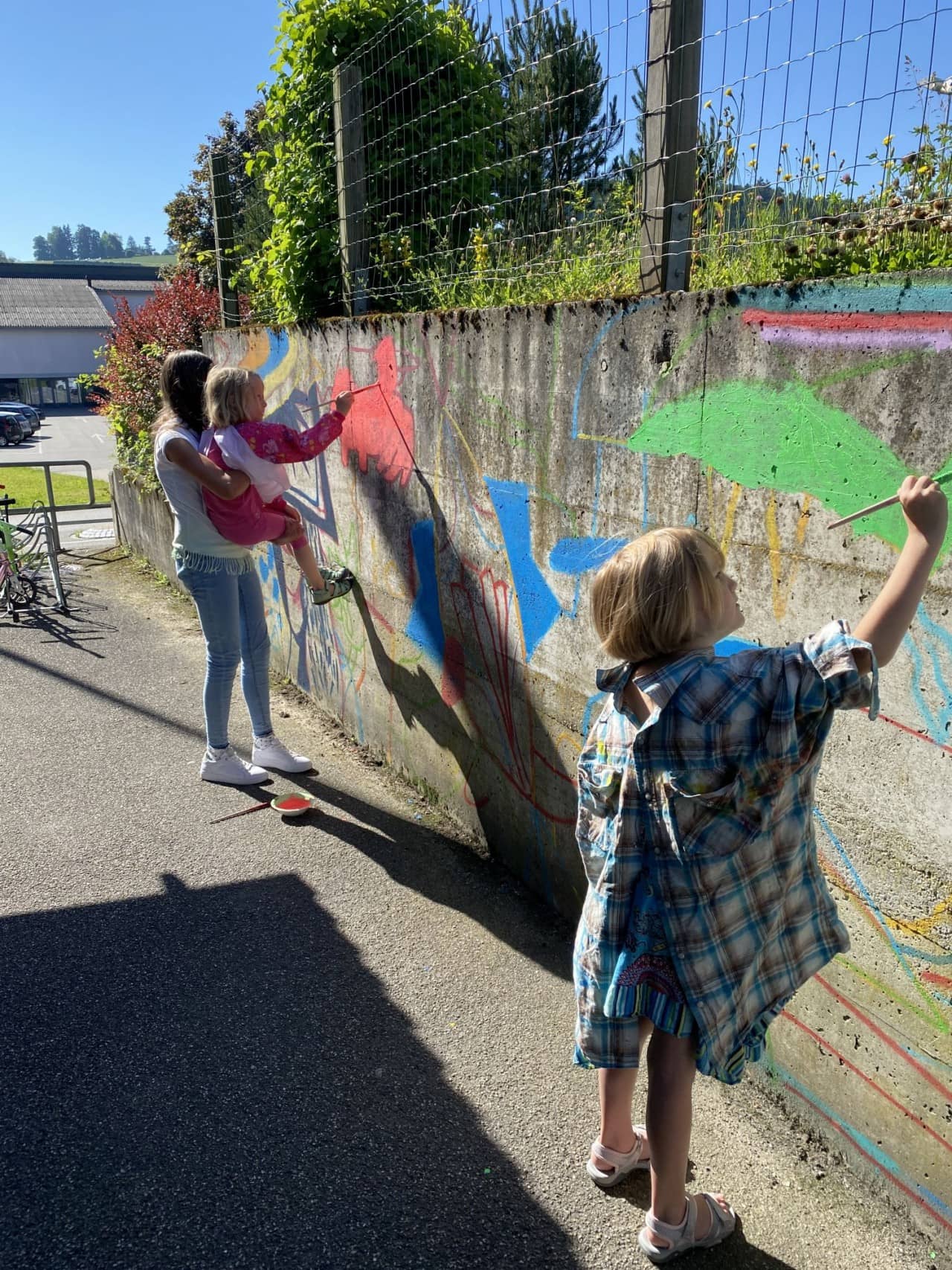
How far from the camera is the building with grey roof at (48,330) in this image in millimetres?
59125

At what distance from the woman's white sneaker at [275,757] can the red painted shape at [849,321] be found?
3102 mm

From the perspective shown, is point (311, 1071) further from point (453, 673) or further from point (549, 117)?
point (549, 117)

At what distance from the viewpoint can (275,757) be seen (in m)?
4.62

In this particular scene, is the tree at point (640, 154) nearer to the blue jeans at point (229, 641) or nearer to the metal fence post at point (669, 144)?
the metal fence post at point (669, 144)

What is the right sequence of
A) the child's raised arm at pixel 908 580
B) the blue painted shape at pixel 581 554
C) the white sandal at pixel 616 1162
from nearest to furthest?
the child's raised arm at pixel 908 580, the white sandal at pixel 616 1162, the blue painted shape at pixel 581 554

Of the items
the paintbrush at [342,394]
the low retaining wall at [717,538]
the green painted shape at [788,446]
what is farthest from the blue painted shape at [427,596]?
the green painted shape at [788,446]

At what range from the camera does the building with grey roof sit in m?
59.1

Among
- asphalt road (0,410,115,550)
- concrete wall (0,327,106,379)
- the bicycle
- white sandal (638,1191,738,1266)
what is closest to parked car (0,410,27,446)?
asphalt road (0,410,115,550)

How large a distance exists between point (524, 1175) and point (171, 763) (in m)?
3.06

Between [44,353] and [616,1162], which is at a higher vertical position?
[44,353]

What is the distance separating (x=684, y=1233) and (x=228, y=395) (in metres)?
3.30

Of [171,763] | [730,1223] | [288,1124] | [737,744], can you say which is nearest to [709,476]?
[737,744]

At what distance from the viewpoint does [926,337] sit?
6.13 feet

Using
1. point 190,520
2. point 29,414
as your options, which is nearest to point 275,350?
point 190,520
